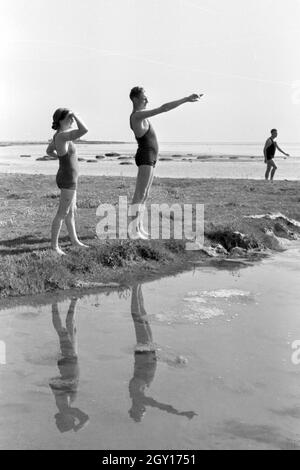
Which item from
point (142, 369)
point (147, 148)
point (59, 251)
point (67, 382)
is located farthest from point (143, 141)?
point (67, 382)

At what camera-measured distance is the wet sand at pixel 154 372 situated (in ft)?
12.8

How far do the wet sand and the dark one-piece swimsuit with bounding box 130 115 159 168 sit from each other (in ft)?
9.22

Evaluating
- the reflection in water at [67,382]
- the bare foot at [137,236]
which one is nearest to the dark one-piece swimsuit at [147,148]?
the bare foot at [137,236]

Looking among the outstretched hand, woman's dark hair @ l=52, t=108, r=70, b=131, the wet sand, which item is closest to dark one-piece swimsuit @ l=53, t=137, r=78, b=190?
woman's dark hair @ l=52, t=108, r=70, b=131

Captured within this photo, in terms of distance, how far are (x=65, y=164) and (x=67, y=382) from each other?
16.1 feet

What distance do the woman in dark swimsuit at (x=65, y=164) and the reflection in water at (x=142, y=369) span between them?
2.20 meters

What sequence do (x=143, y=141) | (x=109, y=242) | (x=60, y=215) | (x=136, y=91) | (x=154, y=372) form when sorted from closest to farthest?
(x=154, y=372) → (x=60, y=215) → (x=136, y=91) → (x=109, y=242) → (x=143, y=141)

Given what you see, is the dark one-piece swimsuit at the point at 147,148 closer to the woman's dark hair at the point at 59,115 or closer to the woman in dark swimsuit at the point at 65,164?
the woman in dark swimsuit at the point at 65,164

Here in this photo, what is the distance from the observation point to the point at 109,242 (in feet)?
31.6

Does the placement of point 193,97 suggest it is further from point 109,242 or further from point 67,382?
point 67,382

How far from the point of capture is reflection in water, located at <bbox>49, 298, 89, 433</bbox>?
13.3ft

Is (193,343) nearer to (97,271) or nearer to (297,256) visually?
(97,271)

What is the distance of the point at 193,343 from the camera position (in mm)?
5750

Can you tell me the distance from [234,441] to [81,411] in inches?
43.0
